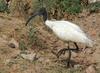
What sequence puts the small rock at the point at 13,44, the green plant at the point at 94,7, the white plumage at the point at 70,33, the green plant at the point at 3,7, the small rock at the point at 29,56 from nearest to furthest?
1. the white plumage at the point at 70,33
2. the small rock at the point at 29,56
3. the small rock at the point at 13,44
4. the green plant at the point at 3,7
5. the green plant at the point at 94,7

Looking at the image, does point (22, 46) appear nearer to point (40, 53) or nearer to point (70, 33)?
point (40, 53)

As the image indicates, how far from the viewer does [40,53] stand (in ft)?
35.6

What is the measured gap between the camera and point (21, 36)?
1146 cm

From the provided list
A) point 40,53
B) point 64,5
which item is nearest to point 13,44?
point 40,53

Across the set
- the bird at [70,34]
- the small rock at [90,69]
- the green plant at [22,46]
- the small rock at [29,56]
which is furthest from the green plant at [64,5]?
the small rock at [90,69]

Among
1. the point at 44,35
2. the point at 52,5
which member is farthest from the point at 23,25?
the point at 52,5

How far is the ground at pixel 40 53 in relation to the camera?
1006 cm

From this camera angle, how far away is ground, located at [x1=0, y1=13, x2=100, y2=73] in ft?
33.0

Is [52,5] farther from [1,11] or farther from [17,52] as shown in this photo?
[17,52]

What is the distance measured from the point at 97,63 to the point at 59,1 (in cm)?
339

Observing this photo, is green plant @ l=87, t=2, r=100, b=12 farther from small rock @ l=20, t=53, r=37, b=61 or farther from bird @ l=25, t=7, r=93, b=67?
small rock @ l=20, t=53, r=37, b=61

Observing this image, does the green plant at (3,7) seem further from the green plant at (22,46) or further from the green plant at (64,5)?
the green plant at (22,46)

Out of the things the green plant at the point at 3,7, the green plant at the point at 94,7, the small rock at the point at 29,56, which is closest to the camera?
the small rock at the point at 29,56

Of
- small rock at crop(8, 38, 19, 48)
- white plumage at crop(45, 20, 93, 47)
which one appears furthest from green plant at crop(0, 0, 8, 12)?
white plumage at crop(45, 20, 93, 47)
